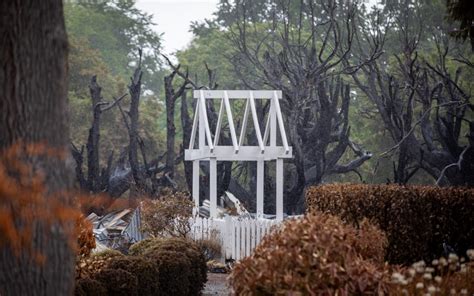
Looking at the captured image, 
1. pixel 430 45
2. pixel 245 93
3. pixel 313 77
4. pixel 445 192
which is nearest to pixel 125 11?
pixel 430 45

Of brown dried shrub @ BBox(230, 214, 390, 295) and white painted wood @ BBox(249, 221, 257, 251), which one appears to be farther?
white painted wood @ BBox(249, 221, 257, 251)

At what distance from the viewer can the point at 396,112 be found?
35.5 meters

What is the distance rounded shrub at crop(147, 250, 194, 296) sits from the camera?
1409 centimetres

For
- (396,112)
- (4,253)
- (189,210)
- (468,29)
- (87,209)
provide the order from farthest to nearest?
1. (396,112)
2. (87,209)
3. (189,210)
4. (468,29)
5. (4,253)

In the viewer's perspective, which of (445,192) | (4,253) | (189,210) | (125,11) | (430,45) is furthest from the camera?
(125,11)

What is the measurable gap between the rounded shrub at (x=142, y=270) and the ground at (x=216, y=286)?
340 centimetres

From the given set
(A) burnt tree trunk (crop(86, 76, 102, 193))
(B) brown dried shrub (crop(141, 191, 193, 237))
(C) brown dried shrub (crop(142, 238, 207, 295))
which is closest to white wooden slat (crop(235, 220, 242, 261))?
(B) brown dried shrub (crop(141, 191, 193, 237))

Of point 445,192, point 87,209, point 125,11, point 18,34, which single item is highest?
point 125,11

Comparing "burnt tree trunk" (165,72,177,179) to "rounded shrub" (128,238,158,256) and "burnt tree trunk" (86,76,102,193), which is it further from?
"rounded shrub" (128,238,158,256)

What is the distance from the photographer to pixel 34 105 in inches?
252

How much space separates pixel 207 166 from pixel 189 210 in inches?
394

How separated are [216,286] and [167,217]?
481cm

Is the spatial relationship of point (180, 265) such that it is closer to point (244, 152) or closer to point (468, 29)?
point (468, 29)

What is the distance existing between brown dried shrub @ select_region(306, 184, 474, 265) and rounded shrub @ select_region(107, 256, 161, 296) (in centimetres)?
354
